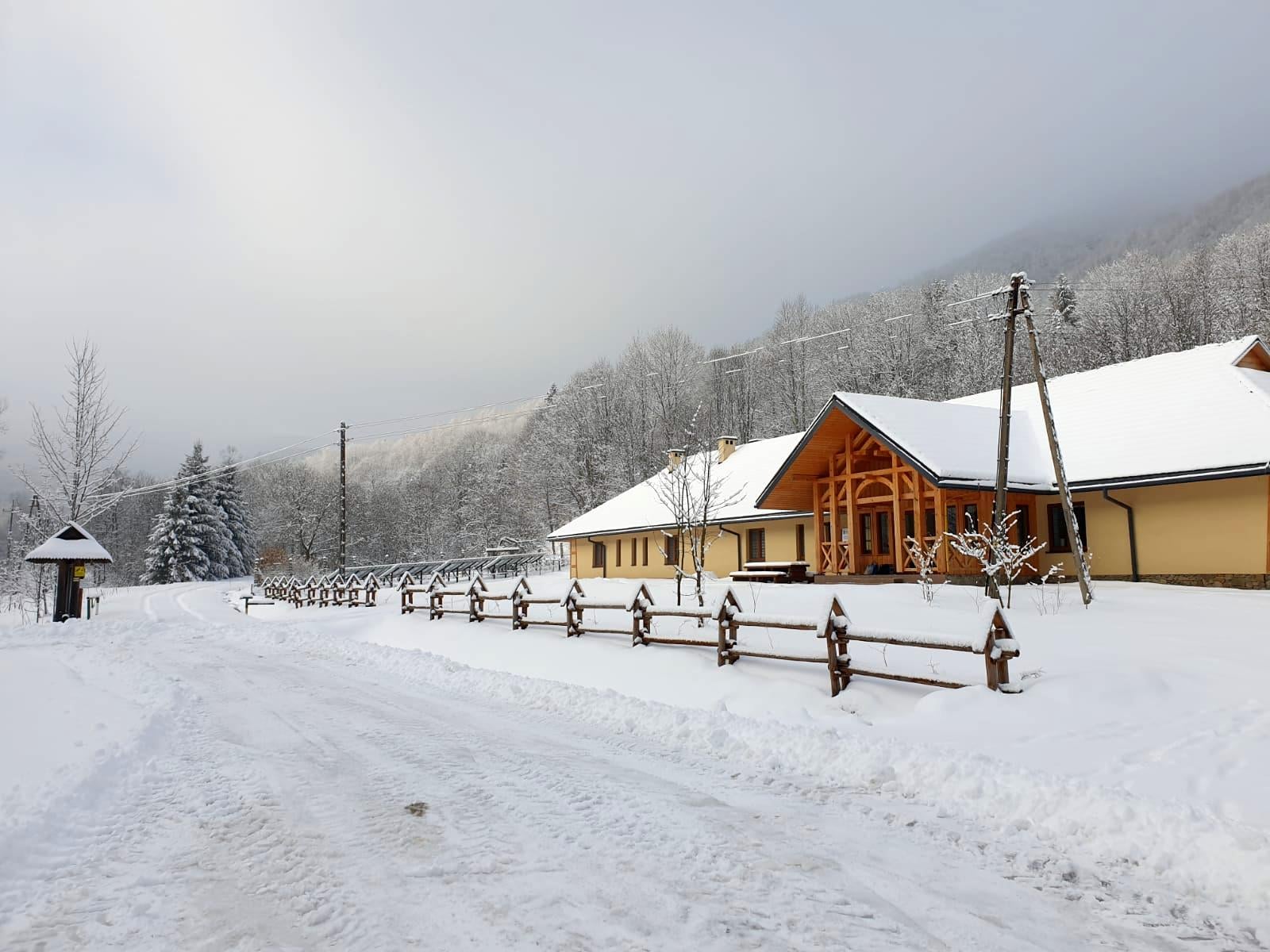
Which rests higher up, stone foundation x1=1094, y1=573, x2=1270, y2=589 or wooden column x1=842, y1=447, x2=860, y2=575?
wooden column x1=842, y1=447, x2=860, y2=575

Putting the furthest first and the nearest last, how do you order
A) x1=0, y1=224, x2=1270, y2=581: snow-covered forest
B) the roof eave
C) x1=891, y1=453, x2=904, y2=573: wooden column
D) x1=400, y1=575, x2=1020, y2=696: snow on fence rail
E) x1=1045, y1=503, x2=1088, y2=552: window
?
x1=0, y1=224, x2=1270, y2=581: snow-covered forest
x1=1045, y1=503, x2=1088, y2=552: window
x1=891, y1=453, x2=904, y2=573: wooden column
the roof eave
x1=400, y1=575, x2=1020, y2=696: snow on fence rail

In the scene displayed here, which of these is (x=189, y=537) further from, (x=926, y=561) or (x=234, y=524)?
(x=926, y=561)

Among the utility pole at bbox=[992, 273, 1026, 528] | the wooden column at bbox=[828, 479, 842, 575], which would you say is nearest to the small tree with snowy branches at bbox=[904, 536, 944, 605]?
the utility pole at bbox=[992, 273, 1026, 528]

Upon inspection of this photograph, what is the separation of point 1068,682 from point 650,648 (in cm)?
643

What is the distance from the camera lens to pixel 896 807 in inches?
229

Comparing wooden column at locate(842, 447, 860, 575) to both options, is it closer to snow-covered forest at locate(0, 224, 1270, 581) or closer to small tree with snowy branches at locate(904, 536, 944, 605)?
small tree with snowy branches at locate(904, 536, 944, 605)

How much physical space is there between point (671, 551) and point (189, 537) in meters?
46.5

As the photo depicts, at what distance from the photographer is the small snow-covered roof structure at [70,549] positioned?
78.5ft

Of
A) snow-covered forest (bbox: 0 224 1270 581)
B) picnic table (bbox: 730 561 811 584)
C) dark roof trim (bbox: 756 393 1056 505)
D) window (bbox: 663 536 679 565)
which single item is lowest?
picnic table (bbox: 730 561 811 584)

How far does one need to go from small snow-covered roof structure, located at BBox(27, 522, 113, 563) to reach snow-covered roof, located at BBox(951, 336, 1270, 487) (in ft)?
96.3

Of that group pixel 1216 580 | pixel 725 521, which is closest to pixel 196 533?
pixel 725 521

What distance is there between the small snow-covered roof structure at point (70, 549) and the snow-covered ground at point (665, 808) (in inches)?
611

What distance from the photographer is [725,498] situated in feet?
96.5

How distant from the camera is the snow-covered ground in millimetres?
3922
